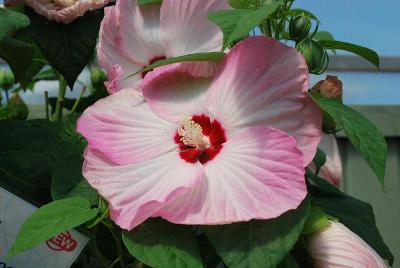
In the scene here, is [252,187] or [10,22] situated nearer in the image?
[252,187]

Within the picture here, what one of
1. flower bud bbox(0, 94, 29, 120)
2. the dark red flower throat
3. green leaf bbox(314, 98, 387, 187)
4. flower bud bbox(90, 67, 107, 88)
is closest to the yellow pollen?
the dark red flower throat

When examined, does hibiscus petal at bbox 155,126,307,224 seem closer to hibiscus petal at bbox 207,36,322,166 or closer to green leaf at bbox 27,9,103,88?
hibiscus petal at bbox 207,36,322,166

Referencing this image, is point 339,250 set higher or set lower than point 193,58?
lower

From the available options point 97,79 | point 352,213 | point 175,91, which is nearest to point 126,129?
point 175,91

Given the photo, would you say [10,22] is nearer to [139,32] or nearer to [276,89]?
[139,32]

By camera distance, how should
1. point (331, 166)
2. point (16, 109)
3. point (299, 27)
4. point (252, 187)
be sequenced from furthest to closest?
point (16, 109), point (331, 166), point (299, 27), point (252, 187)

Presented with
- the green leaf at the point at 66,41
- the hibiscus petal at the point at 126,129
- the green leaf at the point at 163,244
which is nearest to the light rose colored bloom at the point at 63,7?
the green leaf at the point at 66,41
